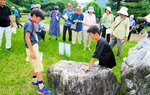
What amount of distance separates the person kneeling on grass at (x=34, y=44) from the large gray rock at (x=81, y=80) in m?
0.30

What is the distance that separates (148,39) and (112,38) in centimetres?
289

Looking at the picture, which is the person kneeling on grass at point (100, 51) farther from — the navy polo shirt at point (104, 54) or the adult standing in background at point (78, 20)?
the adult standing in background at point (78, 20)

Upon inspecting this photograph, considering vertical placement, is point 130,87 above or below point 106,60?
below

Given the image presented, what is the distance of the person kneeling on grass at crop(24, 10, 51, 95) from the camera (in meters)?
5.72

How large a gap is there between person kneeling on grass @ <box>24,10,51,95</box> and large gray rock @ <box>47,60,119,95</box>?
296 mm

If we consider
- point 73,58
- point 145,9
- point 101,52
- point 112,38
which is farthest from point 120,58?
point 145,9

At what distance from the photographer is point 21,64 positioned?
809cm

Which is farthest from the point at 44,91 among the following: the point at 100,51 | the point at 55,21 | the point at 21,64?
the point at 55,21

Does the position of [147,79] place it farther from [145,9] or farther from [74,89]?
[145,9]

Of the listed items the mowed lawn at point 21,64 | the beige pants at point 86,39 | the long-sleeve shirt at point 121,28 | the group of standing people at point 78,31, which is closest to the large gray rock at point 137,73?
the group of standing people at point 78,31

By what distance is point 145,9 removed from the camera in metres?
26.6

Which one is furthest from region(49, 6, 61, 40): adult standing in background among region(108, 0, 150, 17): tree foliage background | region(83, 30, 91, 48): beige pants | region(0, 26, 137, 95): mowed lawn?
region(108, 0, 150, 17): tree foliage background

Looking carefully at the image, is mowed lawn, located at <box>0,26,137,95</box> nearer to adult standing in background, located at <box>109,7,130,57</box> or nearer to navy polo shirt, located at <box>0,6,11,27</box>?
adult standing in background, located at <box>109,7,130,57</box>

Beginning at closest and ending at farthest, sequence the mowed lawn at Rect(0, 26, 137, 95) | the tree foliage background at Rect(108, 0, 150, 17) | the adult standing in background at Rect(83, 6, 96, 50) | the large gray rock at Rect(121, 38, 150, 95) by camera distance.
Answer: the large gray rock at Rect(121, 38, 150, 95) < the mowed lawn at Rect(0, 26, 137, 95) < the adult standing in background at Rect(83, 6, 96, 50) < the tree foliage background at Rect(108, 0, 150, 17)
